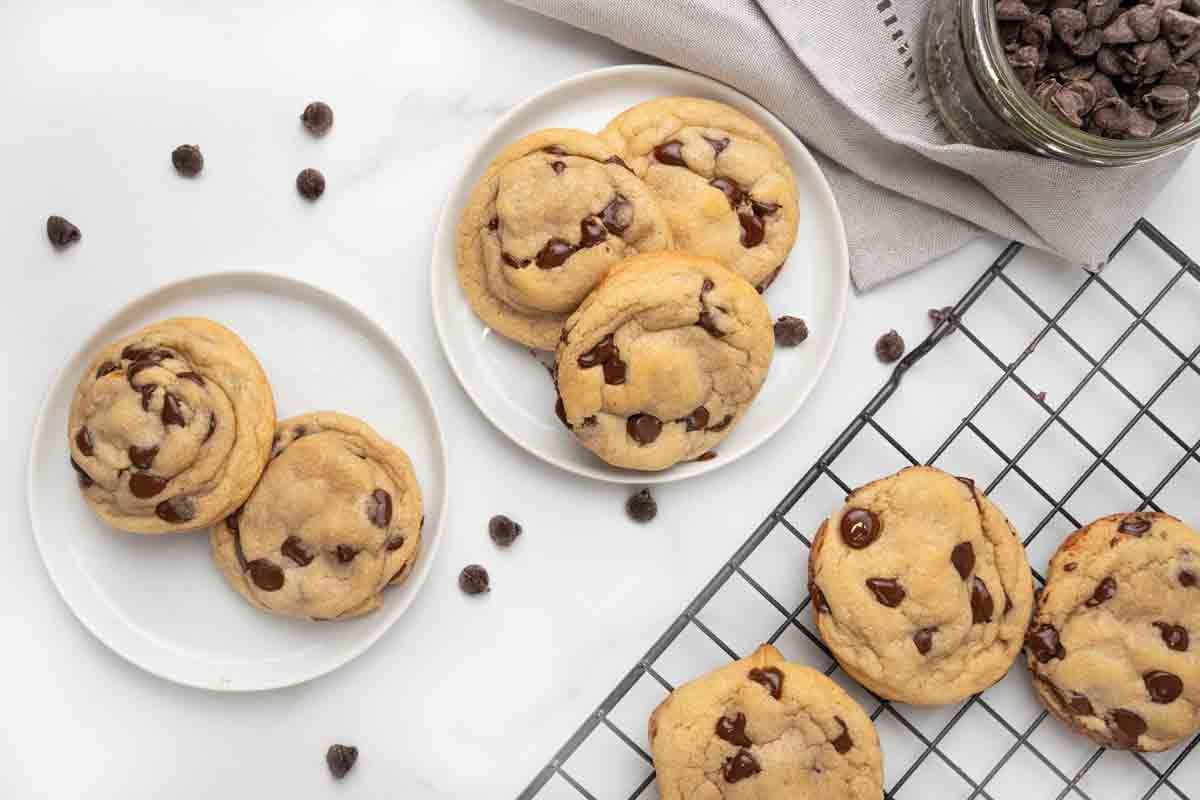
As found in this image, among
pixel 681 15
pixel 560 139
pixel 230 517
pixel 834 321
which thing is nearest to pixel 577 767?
pixel 230 517

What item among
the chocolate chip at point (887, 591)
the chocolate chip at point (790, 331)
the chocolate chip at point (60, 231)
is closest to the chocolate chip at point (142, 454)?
the chocolate chip at point (60, 231)

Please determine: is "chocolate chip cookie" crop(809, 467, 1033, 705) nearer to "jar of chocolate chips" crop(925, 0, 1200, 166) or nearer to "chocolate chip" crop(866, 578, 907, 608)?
"chocolate chip" crop(866, 578, 907, 608)

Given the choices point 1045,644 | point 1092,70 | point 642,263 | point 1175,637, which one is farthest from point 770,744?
point 1092,70

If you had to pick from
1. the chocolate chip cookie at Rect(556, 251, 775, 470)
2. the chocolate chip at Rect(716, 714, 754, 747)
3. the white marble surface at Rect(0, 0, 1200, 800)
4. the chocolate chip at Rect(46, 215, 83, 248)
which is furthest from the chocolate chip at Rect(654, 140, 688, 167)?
the chocolate chip at Rect(46, 215, 83, 248)

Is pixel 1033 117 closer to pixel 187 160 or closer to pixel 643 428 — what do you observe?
pixel 643 428

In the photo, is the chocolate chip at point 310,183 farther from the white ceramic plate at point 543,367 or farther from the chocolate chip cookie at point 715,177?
the chocolate chip cookie at point 715,177
